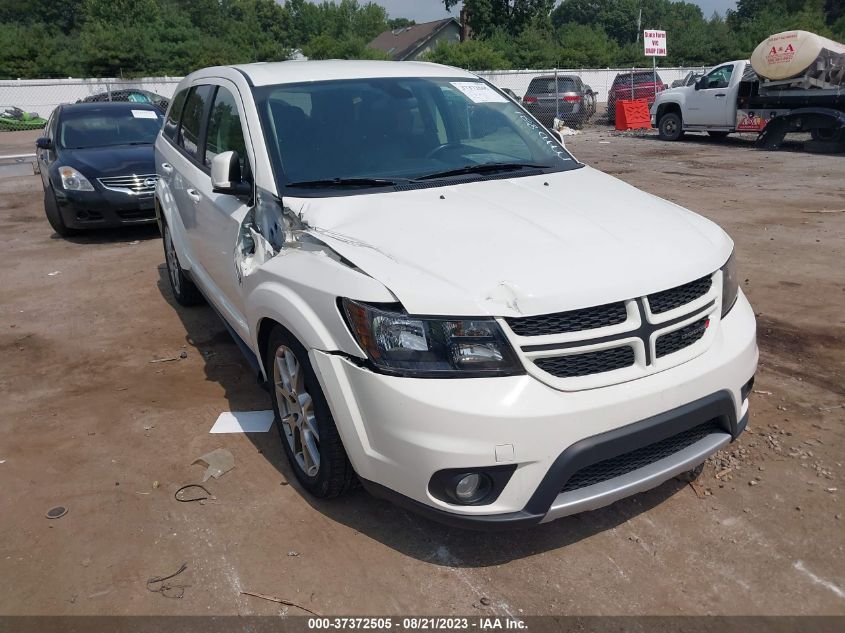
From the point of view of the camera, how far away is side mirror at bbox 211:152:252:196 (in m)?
3.51

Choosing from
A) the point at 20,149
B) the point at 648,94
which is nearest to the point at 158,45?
the point at 20,149

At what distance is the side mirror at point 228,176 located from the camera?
11.5 ft

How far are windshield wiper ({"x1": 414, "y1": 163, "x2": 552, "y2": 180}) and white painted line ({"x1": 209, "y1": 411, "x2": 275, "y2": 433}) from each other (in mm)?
1568

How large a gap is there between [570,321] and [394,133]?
5.76 feet

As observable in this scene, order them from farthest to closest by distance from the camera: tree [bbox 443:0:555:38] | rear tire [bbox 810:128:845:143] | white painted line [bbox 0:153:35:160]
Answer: tree [bbox 443:0:555:38], white painted line [bbox 0:153:35:160], rear tire [bbox 810:128:845:143]

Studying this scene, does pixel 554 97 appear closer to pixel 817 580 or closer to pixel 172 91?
pixel 172 91

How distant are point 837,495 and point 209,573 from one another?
270cm

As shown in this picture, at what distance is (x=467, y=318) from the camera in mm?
2455

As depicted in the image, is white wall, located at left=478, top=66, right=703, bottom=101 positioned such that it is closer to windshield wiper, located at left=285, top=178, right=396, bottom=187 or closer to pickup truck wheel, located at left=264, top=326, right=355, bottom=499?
windshield wiper, located at left=285, top=178, right=396, bottom=187

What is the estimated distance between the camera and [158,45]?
43.8 metres

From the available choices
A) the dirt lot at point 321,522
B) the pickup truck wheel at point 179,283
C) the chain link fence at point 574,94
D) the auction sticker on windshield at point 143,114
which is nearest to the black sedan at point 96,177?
the auction sticker on windshield at point 143,114

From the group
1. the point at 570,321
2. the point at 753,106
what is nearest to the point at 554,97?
the point at 753,106

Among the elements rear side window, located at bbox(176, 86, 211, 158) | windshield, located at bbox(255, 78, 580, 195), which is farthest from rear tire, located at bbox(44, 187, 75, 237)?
windshield, located at bbox(255, 78, 580, 195)

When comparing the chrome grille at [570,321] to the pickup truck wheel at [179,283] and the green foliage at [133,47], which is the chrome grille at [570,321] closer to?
the pickup truck wheel at [179,283]
